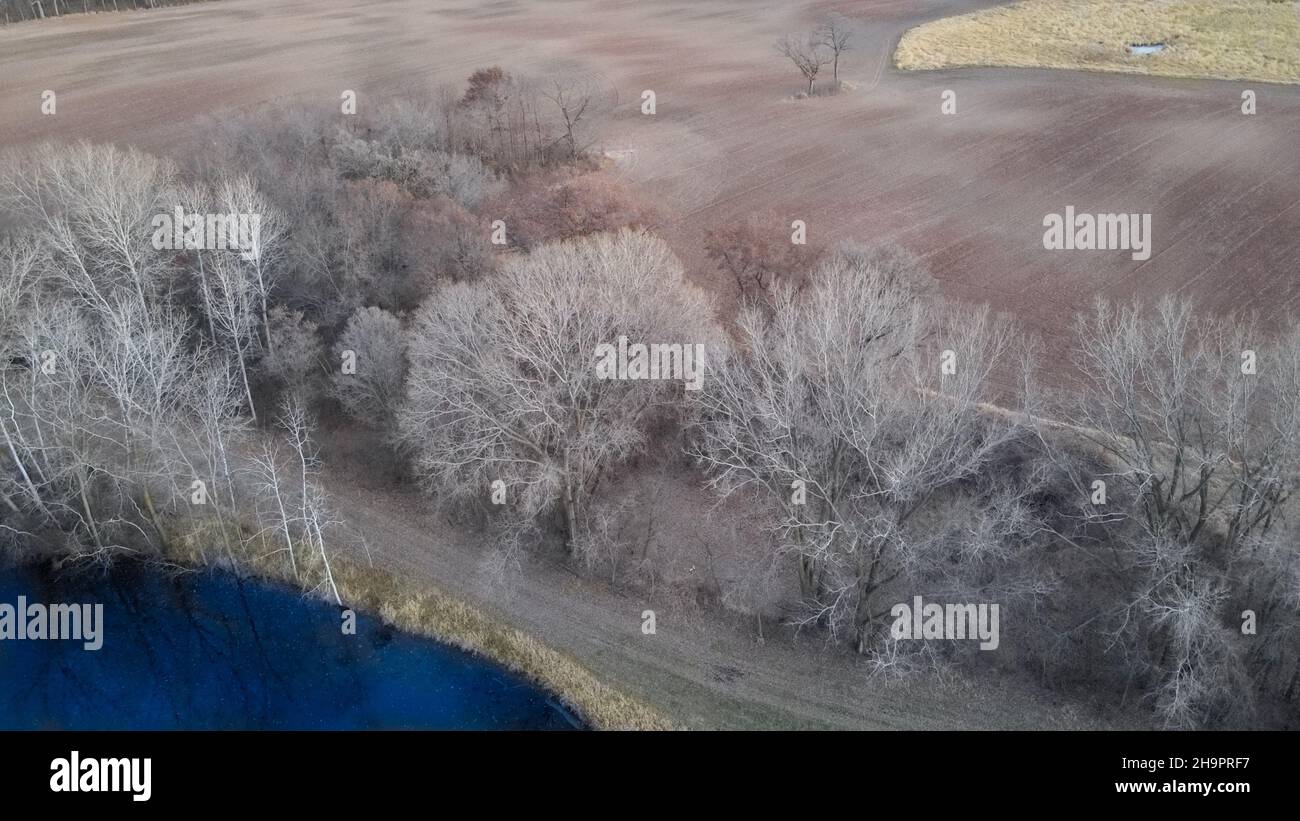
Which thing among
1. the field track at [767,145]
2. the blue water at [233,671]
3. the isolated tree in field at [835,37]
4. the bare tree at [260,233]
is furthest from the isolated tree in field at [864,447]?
the isolated tree in field at [835,37]

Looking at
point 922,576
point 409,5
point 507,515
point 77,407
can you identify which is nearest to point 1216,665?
point 922,576

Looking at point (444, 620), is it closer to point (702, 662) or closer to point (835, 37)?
point (702, 662)

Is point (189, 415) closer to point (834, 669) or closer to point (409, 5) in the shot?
point (834, 669)

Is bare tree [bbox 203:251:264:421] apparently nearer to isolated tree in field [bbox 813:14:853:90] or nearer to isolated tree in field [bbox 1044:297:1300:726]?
isolated tree in field [bbox 1044:297:1300:726]

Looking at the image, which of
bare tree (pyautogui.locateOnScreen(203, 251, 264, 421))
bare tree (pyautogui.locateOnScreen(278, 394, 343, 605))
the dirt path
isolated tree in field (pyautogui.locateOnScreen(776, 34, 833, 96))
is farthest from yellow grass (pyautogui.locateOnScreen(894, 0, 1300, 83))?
the dirt path

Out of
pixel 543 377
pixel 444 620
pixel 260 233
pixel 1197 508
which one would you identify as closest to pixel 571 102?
pixel 260 233
